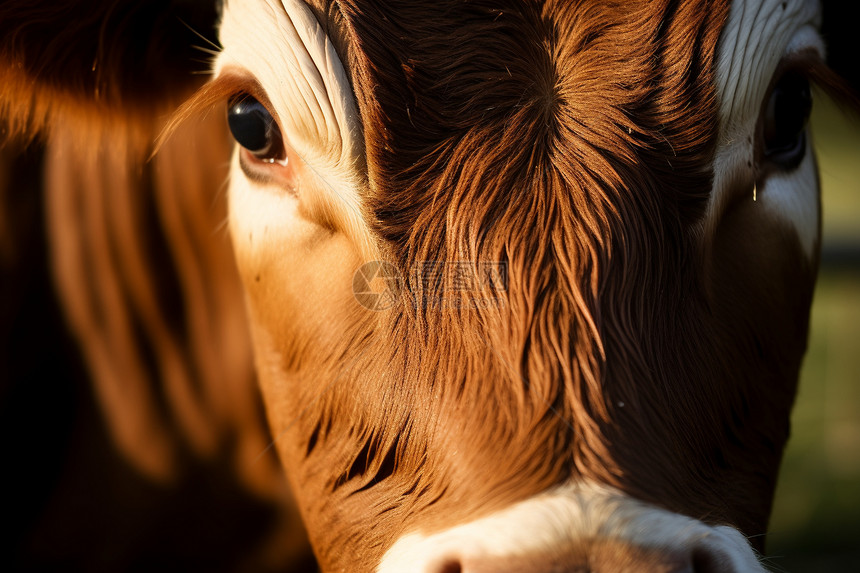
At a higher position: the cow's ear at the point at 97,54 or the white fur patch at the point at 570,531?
the cow's ear at the point at 97,54

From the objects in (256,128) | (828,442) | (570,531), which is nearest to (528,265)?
(570,531)

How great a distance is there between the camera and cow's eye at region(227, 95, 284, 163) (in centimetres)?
204

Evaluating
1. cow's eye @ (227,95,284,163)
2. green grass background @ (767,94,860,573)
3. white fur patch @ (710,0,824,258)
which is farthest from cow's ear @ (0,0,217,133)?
green grass background @ (767,94,860,573)

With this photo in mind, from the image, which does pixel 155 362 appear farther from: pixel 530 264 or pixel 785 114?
pixel 785 114

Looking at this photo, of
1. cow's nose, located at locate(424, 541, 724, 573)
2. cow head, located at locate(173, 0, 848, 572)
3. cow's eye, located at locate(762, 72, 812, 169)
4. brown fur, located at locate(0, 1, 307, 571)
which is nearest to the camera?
cow's nose, located at locate(424, 541, 724, 573)

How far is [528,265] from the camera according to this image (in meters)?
1.62

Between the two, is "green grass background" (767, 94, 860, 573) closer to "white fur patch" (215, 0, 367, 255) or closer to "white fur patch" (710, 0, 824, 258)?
"white fur patch" (710, 0, 824, 258)

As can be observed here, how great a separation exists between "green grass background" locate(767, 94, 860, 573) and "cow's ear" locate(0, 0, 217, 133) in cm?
279

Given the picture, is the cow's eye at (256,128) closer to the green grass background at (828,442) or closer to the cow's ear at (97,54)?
the cow's ear at (97,54)

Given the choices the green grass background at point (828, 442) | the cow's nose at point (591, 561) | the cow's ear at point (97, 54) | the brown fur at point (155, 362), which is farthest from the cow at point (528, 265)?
the green grass background at point (828, 442)

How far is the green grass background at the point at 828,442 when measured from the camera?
4773 mm

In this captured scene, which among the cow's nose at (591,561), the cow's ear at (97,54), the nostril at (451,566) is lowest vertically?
the nostril at (451,566)

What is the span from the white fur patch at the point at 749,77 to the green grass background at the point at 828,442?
1.78m

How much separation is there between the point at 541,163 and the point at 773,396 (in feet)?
3.03
